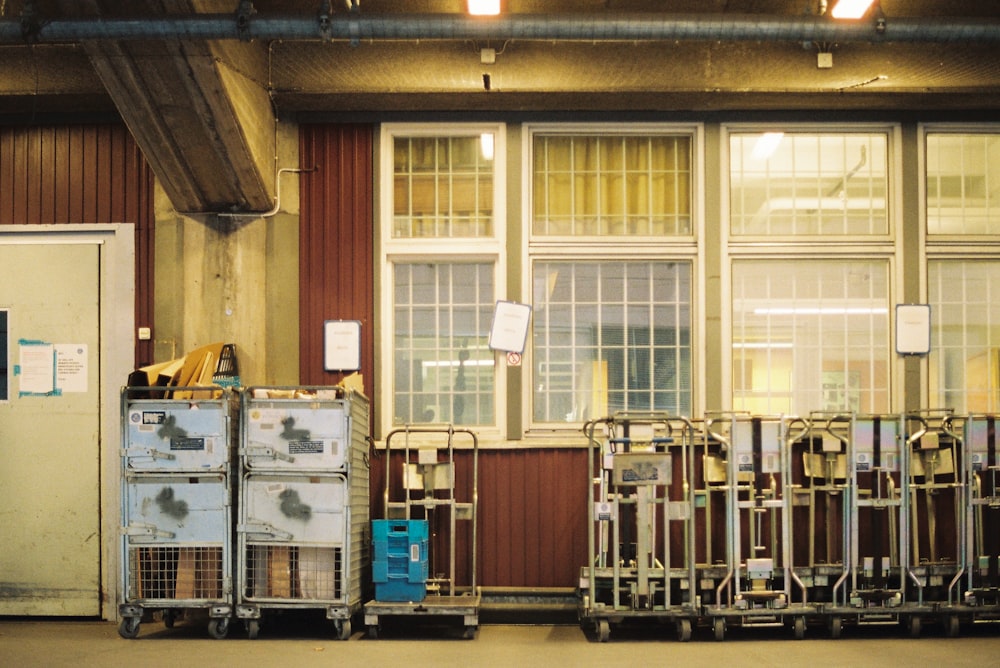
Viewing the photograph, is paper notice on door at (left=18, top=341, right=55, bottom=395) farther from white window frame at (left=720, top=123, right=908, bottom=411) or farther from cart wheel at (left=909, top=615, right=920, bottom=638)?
cart wheel at (left=909, top=615, right=920, bottom=638)

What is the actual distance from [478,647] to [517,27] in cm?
415

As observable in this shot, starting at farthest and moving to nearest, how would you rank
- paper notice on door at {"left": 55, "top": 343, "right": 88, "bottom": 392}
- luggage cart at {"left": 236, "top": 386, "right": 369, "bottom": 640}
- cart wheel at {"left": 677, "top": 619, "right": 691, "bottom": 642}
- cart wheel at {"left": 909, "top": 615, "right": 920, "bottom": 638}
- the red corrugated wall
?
1. paper notice on door at {"left": 55, "top": 343, "right": 88, "bottom": 392}
2. the red corrugated wall
3. cart wheel at {"left": 909, "top": 615, "right": 920, "bottom": 638}
4. cart wheel at {"left": 677, "top": 619, "right": 691, "bottom": 642}
5. luggage cart at {"left": 236, "top": 386, "right": 369, "bottom": 640}

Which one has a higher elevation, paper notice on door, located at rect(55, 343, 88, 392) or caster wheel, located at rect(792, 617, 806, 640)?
paper notice on door, located at rect(55, 343, 88, 392)

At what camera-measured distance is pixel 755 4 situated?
7.34 m

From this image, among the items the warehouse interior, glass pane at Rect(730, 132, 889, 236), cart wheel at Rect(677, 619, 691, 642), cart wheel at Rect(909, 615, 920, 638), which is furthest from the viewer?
glass pane at Rect(730, 132, 889, 236)

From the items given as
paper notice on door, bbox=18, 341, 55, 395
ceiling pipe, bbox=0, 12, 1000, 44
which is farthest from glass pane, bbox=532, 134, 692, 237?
paper notice on door, bbox=18, 341, 55, 395

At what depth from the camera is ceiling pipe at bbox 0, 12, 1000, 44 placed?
19.8 ft

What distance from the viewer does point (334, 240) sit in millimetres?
8078

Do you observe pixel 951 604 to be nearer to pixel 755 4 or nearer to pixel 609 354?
pixel 609 354

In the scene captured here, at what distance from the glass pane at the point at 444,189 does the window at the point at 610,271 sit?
42cm

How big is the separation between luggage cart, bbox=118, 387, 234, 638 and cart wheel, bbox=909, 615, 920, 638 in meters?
4.86

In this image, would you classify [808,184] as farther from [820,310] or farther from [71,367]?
[71,367]

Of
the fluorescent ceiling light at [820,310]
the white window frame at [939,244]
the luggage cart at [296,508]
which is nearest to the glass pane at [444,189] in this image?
the luggage cart at [296,508]

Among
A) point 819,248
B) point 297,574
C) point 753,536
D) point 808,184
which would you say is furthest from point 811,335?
point 297,574
